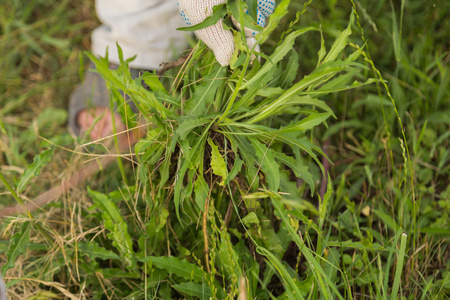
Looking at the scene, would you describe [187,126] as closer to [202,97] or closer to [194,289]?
[202,97]

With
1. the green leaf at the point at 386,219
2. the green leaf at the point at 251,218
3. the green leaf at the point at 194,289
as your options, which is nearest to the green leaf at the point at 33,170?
the green leaf at the point at 194,289

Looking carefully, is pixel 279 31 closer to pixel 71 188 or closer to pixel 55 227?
pixel 71 188

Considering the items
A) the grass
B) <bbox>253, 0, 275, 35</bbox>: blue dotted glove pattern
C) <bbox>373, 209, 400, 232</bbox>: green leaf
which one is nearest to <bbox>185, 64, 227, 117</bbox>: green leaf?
the grass

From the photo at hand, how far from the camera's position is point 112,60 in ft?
6.25

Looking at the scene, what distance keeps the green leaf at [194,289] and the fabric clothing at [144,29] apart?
1049 millimetres

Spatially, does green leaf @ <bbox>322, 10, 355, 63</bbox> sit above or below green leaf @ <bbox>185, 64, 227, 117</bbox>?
above

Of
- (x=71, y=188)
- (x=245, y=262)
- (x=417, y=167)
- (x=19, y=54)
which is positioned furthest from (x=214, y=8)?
(x=19, y=54)

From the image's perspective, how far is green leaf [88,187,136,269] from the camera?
48.4 inches

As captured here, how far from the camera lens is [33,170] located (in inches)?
50.1

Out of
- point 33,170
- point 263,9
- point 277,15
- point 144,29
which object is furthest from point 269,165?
point 144,29

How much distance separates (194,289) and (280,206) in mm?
355

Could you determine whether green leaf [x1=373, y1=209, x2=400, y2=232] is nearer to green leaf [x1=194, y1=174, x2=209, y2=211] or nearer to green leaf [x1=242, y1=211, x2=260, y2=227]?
green leaf [x1=242, y1=211, x2=260, y2=227]

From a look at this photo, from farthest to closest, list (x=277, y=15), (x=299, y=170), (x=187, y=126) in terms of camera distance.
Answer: (x=299, y=170) → (x=187, y=126) → (x=277, y=15)

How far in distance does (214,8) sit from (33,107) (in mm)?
1480
